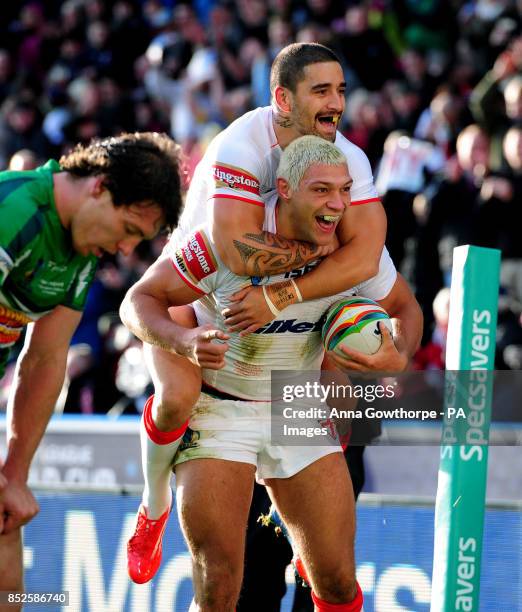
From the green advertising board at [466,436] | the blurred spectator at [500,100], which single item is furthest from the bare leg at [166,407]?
the blurred spectator at [500,100]

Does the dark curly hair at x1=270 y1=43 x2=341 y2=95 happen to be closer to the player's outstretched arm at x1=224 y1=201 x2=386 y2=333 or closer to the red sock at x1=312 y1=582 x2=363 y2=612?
the player's outstretched arm at x1=224 y1=201 x2=386 y2=333

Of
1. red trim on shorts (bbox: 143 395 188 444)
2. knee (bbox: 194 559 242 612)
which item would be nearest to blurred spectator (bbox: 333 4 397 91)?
red trim on shorts (bbox: 143 395 188 444)

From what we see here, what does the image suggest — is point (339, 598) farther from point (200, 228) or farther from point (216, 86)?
point (216, 86)

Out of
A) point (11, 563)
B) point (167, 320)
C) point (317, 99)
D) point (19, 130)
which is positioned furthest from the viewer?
point (19, 130)

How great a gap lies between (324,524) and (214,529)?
18.5 inches

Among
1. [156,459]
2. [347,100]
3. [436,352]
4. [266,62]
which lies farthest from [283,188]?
[266,62]

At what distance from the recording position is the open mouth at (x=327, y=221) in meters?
4.82

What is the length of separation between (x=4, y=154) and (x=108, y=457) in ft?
21.8

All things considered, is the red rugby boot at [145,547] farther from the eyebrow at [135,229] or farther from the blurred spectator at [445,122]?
the blurred spectator at [445,122]

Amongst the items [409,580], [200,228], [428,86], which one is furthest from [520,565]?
[428,86]

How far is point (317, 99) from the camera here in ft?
16.6

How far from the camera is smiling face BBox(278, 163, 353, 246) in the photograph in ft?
15.6

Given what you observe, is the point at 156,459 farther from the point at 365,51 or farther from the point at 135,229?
the point at 365,51

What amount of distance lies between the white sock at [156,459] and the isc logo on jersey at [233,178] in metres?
1.05
